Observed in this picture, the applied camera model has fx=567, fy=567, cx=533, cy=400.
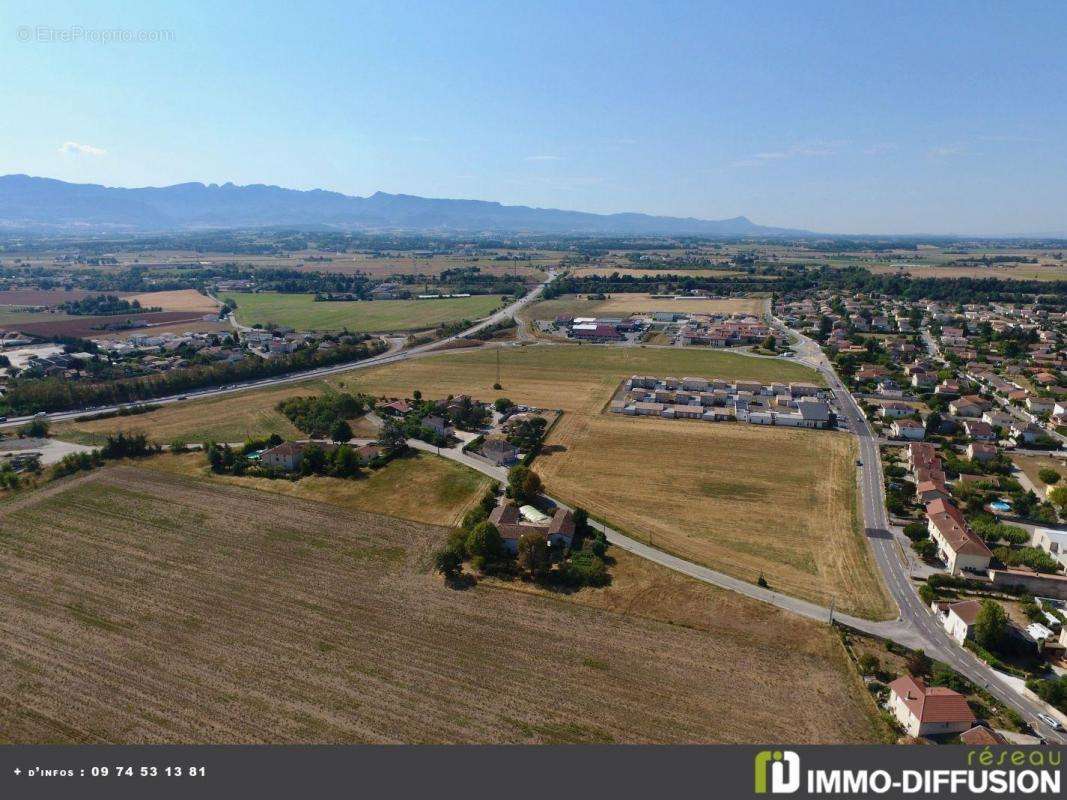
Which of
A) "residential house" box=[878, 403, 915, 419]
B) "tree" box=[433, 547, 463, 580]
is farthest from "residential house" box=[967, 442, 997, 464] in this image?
"tree" box=[433, 547, 463, 580]

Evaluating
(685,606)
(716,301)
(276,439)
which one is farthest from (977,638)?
(716,301)

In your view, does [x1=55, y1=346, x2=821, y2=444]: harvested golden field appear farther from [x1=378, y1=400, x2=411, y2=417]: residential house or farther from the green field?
the green field

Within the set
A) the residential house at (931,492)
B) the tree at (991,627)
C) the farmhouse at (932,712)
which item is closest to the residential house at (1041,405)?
the residential house at (931,492)

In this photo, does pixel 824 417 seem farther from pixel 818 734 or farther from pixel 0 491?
pixel 0 491

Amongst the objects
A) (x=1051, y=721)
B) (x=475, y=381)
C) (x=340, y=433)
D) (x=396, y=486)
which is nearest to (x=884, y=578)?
(x=1051, y=721)

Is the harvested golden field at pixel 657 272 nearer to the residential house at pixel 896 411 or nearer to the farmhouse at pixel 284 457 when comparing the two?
the residential house at pixel 896 411

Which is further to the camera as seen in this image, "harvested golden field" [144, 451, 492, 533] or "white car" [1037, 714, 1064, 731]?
"harvested golden field" [144, 451, 492, 533]
